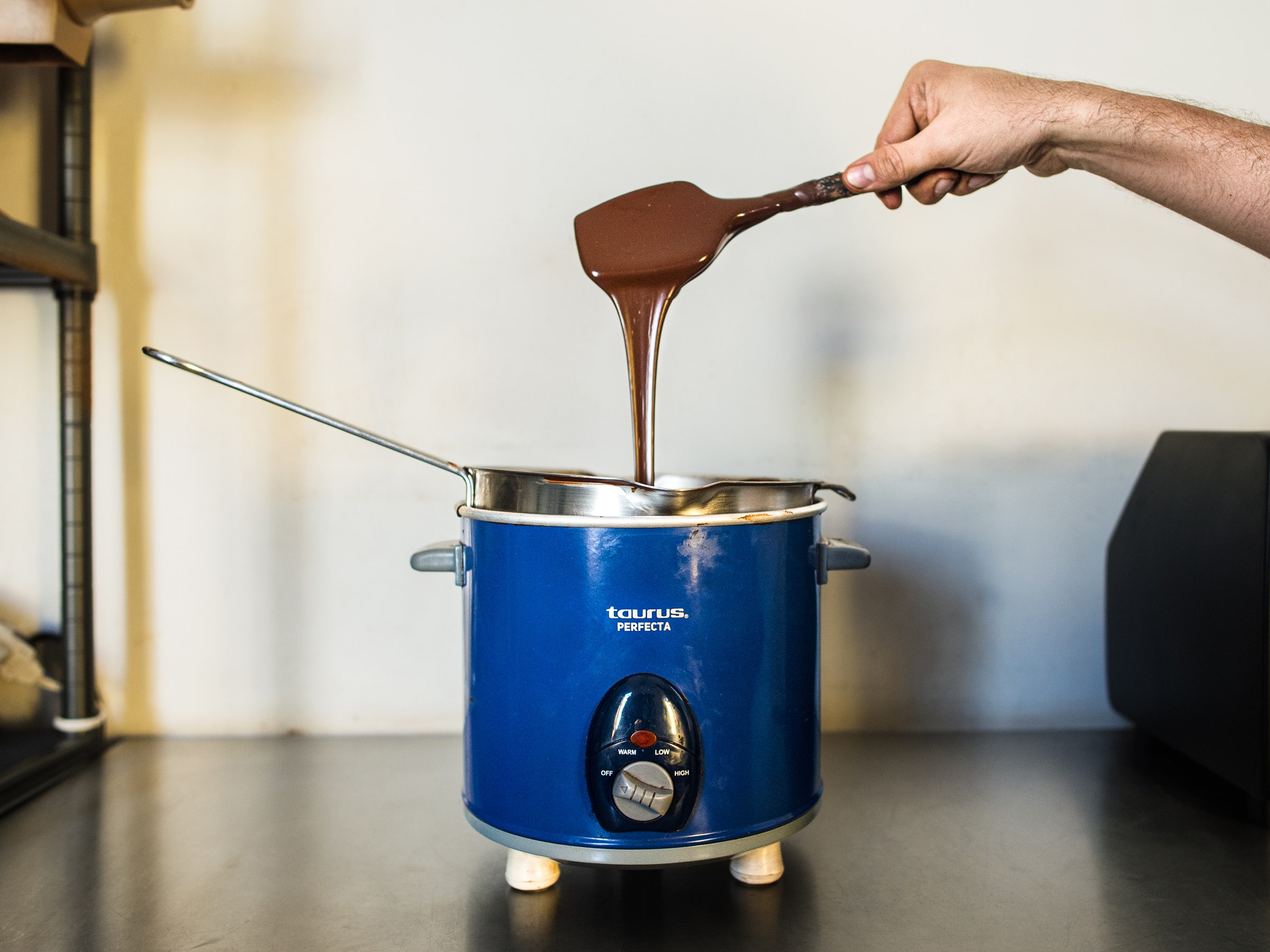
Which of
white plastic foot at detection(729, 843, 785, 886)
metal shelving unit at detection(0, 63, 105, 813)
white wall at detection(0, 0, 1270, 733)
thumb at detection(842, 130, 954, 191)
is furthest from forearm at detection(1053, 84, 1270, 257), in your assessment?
metal shelving unit at detection(0, 63, 105, 813)

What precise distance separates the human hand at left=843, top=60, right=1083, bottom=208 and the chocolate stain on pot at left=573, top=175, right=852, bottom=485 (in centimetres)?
5

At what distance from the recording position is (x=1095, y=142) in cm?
89

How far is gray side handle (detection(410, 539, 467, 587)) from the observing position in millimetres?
835

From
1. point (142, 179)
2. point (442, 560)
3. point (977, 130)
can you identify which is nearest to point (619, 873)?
point (442, 560)

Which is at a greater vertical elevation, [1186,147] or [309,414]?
[1186,147]

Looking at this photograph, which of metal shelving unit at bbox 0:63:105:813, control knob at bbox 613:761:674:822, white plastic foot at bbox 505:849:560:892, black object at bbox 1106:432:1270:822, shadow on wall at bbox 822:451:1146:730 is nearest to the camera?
control knob at bbox 613:761:674:822

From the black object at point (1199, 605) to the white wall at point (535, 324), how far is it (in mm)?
143

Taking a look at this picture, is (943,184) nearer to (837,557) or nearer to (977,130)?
(977,130)

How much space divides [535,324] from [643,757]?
26.9 inches

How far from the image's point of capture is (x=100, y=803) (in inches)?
40.3

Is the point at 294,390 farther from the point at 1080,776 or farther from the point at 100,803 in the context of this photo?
the point at 1080,776

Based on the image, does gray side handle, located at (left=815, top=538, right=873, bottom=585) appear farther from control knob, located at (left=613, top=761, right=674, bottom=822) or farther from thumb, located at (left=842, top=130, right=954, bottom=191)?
thumb, located at (left=842, top=130, right=954, bottom=191)

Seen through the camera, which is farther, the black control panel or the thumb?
the thumb

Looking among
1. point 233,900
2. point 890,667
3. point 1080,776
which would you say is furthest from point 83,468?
point 1080,776
